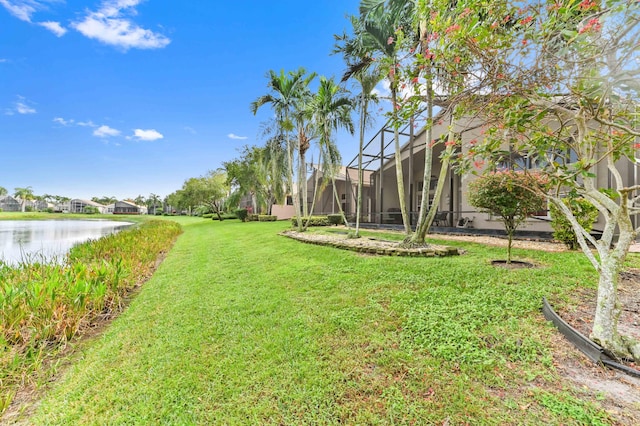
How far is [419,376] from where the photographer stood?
246 cm

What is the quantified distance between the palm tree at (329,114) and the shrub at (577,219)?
6710 mm

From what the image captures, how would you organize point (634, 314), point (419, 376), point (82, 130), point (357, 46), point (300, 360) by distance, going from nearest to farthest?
point (419, 376), point (300, 360), point (634, 314), point (357, 46), point (82, 130)

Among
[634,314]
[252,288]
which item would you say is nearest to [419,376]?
[634,314]

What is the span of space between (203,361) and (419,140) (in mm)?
14941

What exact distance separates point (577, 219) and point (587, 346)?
5579 mm

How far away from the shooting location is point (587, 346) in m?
2.56

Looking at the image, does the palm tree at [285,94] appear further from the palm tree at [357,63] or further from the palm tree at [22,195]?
the palm tree at [22,195]

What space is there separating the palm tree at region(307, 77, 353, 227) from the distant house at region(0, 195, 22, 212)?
113 m

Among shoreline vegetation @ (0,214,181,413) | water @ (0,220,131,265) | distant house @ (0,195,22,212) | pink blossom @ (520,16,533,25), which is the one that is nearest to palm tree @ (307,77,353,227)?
pink blossom @ (520,16,533,25)

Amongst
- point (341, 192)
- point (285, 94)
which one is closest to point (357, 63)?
point (285, 94)

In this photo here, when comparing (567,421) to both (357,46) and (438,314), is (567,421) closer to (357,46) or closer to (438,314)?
(438,314)

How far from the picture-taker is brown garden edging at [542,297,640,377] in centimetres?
231

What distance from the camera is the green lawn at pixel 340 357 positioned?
2.14 m

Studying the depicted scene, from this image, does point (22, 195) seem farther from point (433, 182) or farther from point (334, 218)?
point (433, 182)
